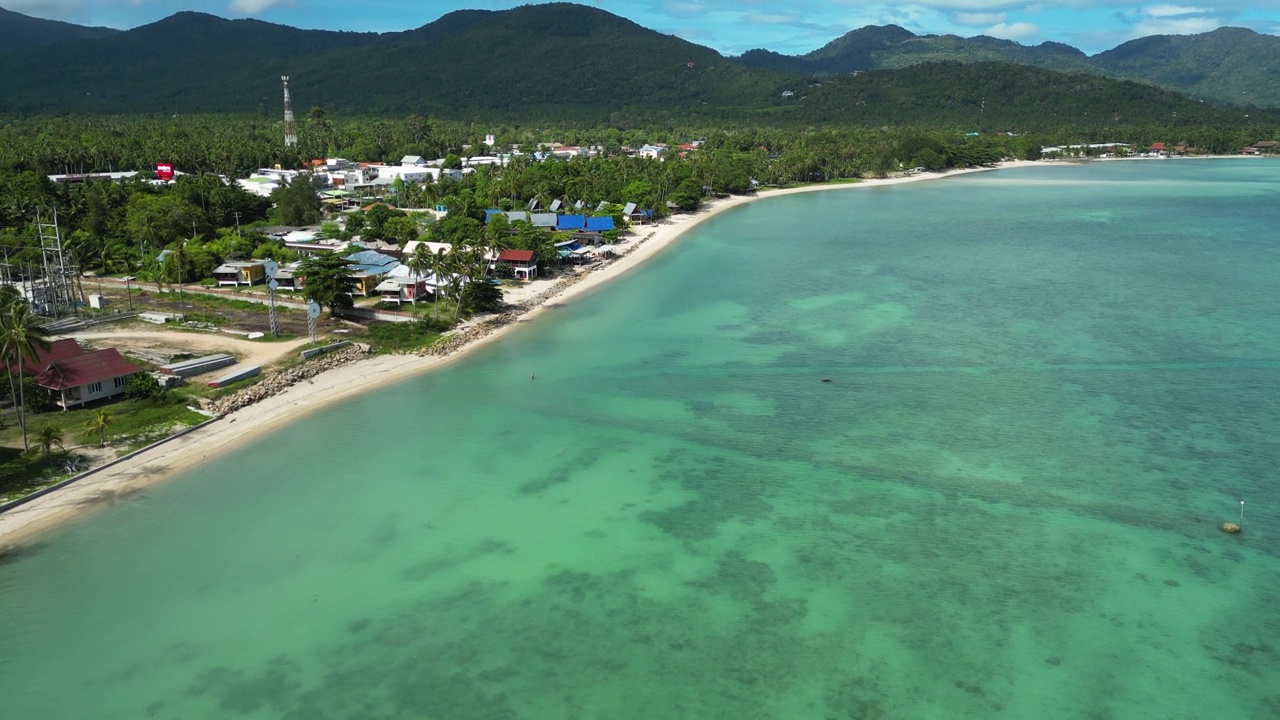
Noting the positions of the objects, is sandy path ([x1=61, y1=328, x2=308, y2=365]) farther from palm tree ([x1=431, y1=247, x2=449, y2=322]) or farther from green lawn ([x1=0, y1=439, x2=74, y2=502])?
green lawn ([x1=0, y1=439, x2=74, y2=502])

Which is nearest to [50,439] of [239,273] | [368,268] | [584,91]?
[368,268]

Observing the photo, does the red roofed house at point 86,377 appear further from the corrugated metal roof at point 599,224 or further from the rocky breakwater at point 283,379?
the corrugated metal roof at point 599,224

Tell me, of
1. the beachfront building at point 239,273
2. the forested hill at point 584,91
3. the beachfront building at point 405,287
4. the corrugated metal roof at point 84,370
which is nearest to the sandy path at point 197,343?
the corrugated metal roof at point 84,370

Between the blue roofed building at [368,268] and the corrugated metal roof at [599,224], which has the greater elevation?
the corrugated metal roof at [599,224]

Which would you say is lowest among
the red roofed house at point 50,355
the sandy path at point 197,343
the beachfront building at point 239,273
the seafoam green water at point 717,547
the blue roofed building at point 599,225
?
the seafoam green water at point 717,547

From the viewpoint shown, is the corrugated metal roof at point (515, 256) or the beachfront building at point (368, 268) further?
the corrugated metal roof at point (515, 256)

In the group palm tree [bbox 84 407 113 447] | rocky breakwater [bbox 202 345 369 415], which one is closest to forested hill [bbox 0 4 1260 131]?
rocky breakwater [bbox 202 345 369 415]
